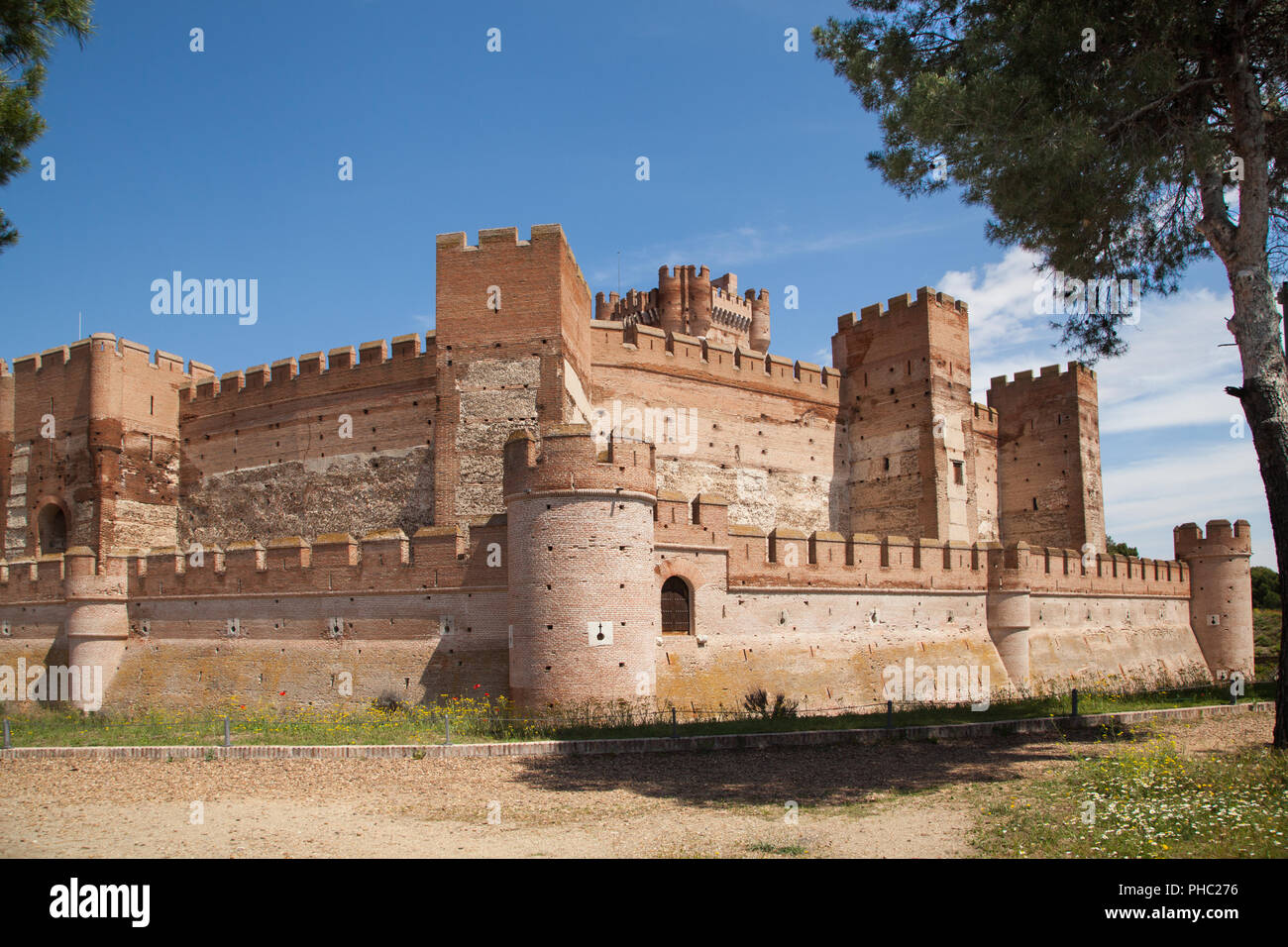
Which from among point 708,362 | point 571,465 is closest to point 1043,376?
point 708,362

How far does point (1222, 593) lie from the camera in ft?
88.5

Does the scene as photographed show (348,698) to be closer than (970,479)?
Yes

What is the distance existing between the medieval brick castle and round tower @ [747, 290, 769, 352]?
66.1ft

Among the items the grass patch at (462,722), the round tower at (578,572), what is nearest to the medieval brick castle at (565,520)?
the round tower at (578,572)

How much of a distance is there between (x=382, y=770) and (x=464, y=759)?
1.04m

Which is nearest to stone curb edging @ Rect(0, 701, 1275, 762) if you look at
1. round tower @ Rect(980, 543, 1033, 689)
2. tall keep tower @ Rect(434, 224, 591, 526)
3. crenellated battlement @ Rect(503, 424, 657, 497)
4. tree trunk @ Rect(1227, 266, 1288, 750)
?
tree trunk @ Rect(1227, 266, 1288, 750)

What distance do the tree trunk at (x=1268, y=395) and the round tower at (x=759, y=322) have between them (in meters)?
40.3

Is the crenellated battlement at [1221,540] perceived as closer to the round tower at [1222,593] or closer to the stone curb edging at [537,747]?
the round tower at [1222,593]

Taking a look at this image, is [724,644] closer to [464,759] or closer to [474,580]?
[474,580]

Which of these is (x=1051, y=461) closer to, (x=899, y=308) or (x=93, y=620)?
(x=899, y=308)

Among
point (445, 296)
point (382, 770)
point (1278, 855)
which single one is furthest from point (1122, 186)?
point (445, 296)

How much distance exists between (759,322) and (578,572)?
40.0 m

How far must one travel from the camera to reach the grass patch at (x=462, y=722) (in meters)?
13.1
